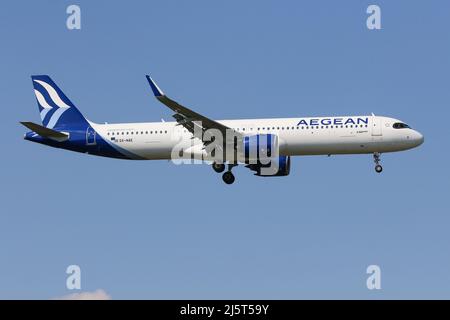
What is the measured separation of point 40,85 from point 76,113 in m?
3.97

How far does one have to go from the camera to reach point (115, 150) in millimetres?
58656

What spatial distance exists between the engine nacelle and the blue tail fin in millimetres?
11476

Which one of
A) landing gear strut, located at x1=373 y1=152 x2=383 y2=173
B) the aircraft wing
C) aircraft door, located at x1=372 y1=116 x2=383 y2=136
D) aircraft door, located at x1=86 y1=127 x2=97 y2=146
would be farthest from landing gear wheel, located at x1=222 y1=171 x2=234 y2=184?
aircraft door, located at x1=372 y1=116 x2=383 y2=136

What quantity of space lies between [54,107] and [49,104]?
1.73ft

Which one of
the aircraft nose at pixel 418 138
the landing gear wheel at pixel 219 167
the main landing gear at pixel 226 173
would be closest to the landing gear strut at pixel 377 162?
the aircraft nose at pixel 418 138

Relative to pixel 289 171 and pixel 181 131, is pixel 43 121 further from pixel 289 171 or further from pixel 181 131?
pixel 289 171

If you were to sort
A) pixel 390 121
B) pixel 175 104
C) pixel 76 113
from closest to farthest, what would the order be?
pixel 175 104, pixel 390 121, pixel 76 113

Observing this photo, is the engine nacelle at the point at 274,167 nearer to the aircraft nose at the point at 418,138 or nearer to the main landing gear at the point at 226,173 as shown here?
the main landing gear at the point at 226,173

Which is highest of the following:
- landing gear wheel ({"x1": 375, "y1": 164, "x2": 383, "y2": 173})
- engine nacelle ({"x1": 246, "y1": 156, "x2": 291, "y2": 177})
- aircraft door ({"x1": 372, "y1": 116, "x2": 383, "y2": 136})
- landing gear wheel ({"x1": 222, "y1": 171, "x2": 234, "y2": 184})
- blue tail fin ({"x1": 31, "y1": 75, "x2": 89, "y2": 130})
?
blue tail fin ({"x1": 31, "y1": 75, "x2": 89, "y2": 130})

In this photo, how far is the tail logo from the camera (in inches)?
2415

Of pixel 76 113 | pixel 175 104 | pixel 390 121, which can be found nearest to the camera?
pixel 175 104

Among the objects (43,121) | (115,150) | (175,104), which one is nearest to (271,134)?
(175,104)

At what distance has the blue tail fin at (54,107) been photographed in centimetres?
6069

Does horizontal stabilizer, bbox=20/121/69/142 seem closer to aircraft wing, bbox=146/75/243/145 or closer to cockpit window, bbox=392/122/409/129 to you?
aircraft wing, bbox=146/75/243/145
